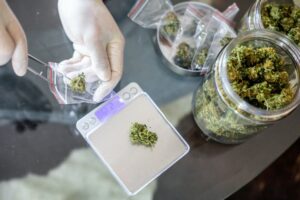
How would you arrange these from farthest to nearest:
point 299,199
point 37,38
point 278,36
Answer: point 299,199, point 37,38, point 278,36

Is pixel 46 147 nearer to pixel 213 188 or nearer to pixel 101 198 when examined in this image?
pixel 101 198

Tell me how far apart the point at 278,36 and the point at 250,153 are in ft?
0.77

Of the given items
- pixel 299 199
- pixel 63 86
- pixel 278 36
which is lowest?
pixel 299 199

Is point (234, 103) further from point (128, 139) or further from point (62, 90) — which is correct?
point (62, 90)

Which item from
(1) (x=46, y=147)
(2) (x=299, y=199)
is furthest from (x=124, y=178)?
(2) (x=299, y=199)

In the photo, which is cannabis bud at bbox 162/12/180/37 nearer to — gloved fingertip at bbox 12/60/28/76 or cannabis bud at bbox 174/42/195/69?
cannabis bud at bbox 174/42/195/69

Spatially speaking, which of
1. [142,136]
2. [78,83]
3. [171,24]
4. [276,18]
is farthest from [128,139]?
[276,18]

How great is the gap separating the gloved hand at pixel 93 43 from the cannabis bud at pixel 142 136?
0.29 feet

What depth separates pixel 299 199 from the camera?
1.13m

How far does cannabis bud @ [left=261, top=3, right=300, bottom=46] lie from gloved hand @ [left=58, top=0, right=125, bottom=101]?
278mm

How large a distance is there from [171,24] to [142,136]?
25cm

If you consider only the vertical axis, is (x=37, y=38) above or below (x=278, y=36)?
below

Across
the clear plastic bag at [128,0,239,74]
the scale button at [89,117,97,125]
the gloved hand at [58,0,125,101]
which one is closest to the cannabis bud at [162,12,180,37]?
the clear plastic bag at [128,0,239,74]

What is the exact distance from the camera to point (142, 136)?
72 cm
